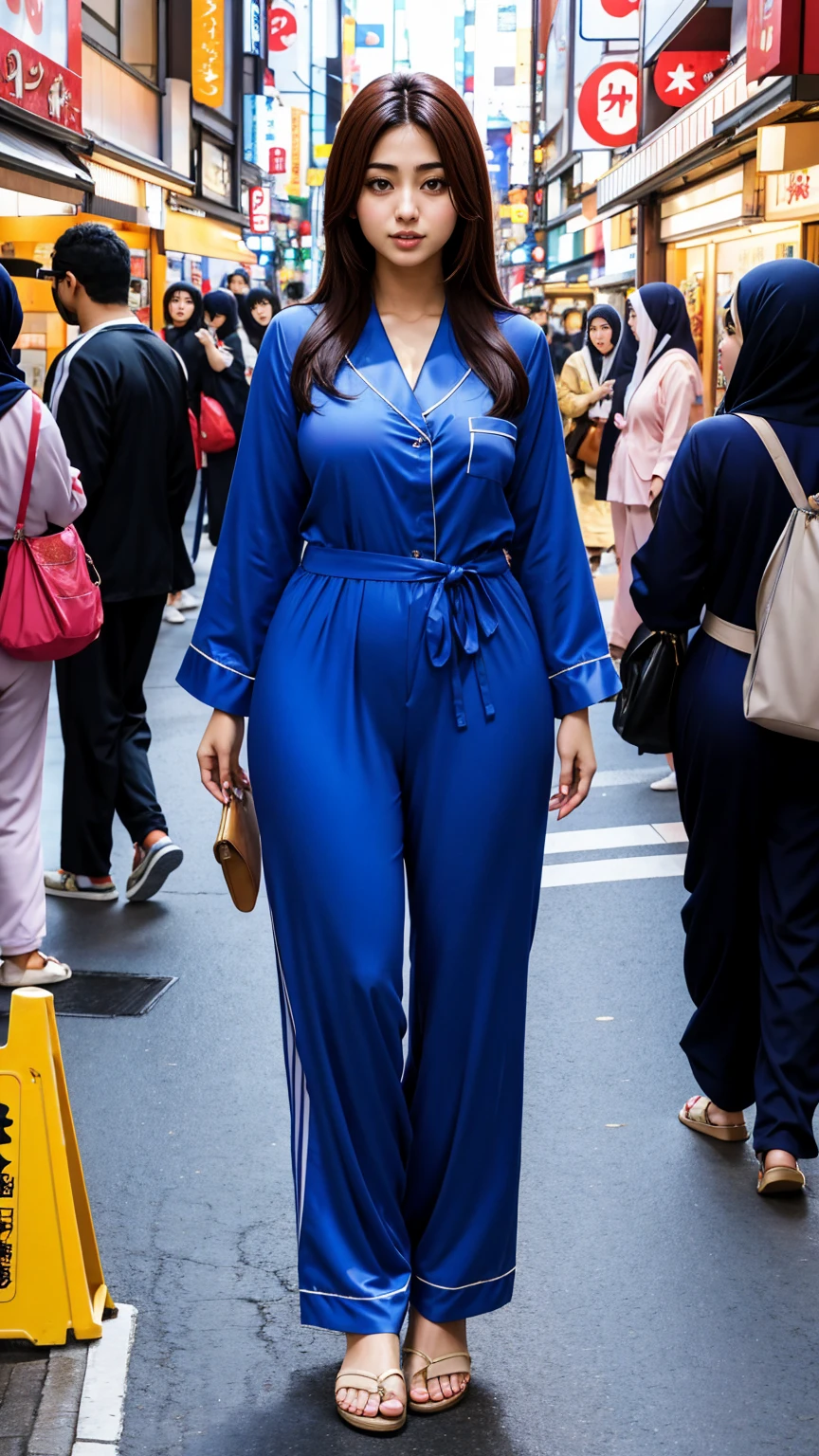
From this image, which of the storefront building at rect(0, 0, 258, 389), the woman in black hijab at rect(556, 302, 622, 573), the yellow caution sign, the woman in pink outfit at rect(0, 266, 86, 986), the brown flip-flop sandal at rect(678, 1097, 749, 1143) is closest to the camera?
the yellow caution sign

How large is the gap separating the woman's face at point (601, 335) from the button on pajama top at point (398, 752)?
331 inches

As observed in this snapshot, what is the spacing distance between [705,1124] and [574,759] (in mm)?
1531

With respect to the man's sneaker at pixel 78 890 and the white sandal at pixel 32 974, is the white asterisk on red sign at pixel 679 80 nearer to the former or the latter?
the man's sneaker at pixel 78 890

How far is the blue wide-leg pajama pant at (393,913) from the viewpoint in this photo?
9.74ft

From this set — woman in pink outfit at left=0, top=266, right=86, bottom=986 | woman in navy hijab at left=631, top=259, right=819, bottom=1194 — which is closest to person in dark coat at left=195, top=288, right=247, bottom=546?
woman in pink outfit at left=0, top=266, right=86, bottom=986

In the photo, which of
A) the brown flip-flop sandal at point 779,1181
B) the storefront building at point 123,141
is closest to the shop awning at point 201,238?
the storefront building at point 123,141

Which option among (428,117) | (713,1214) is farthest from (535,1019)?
(428,117)

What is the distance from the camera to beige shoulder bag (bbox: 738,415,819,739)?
12.5ft

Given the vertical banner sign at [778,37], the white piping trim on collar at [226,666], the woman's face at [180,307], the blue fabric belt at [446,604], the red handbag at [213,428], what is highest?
the vertical banner sign at [778,37]

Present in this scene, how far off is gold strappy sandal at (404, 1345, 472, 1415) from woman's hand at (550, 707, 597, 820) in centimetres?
98

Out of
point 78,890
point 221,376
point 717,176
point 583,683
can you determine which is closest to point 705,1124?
point 583,683

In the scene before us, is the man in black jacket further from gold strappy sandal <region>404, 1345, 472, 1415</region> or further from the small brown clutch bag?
gold strappy sandal <region>404, 1345, 472, 1415</region>

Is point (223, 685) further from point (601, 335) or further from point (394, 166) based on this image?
point (601, 335)

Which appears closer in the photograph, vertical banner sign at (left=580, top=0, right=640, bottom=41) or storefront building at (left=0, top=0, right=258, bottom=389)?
storefront building at (left=0, top=0, right=258, bottom=389)
